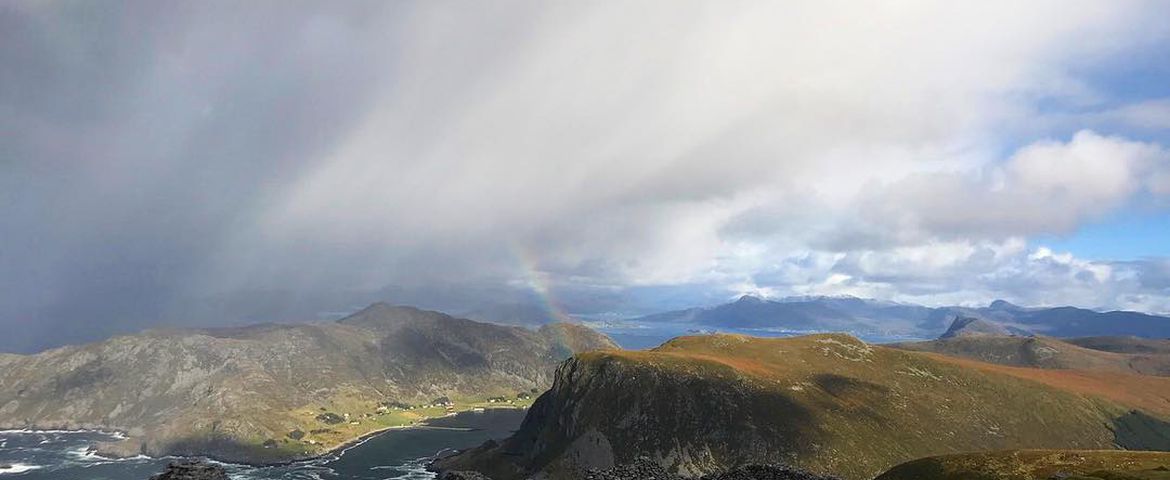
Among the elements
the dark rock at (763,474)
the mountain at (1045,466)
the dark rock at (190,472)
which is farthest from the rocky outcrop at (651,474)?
the dark rock at (190,472)

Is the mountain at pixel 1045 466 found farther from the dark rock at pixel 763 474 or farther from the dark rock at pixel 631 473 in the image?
the dark rock at pixel 631 473

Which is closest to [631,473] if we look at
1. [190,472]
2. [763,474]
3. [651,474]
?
[651,474]

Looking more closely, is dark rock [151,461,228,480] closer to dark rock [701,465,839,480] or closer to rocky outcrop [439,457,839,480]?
rocky outcrop [439,457,839,480]

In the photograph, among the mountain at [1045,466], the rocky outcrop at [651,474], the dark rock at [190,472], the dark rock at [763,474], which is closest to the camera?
the dark rock at [190,472]

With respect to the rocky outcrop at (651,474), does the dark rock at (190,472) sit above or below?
above

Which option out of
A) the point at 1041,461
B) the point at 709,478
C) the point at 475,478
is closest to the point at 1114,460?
the point at 1041,461
